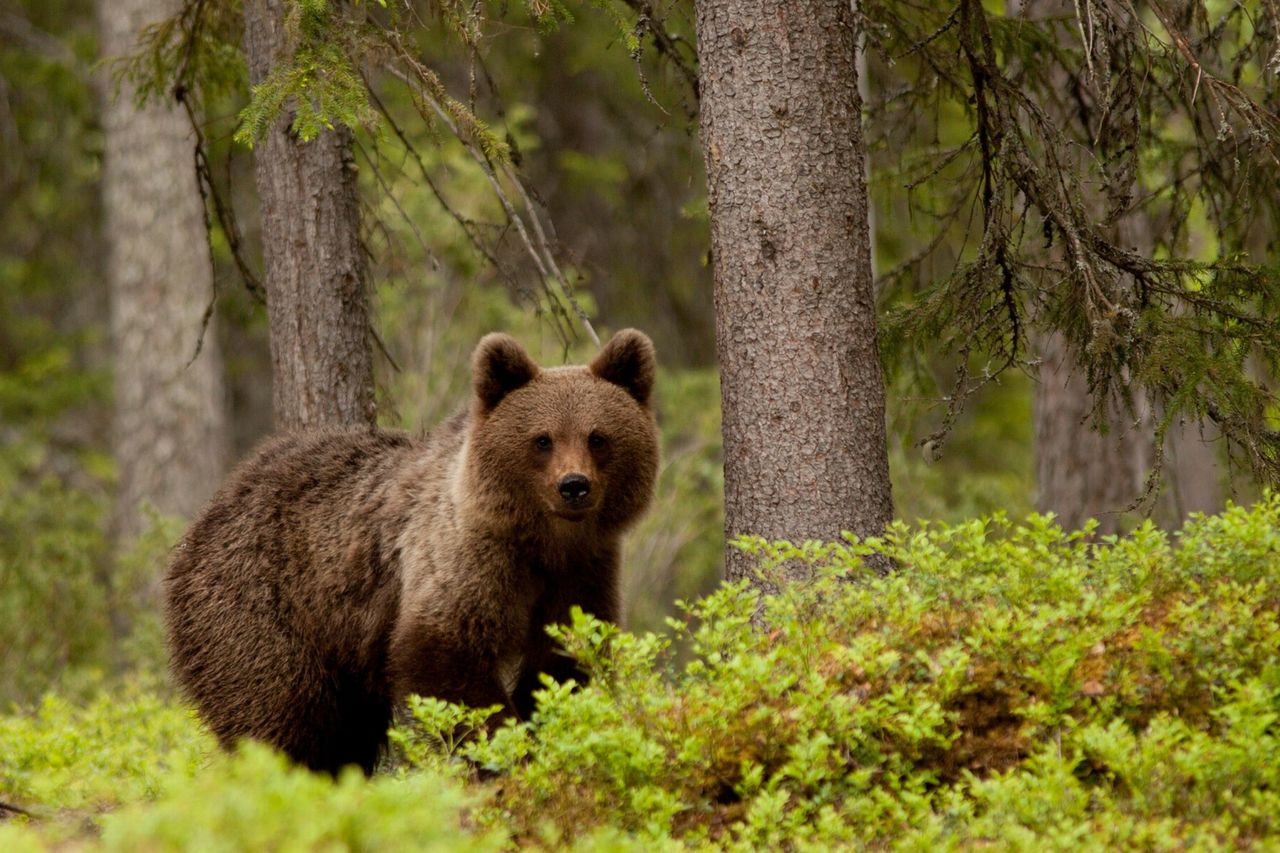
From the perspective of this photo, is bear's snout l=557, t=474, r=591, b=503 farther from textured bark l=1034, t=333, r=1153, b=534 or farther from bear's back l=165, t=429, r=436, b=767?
textured bark l=1034, t=333, r=1153, b=534

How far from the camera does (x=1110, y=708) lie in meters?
5.02

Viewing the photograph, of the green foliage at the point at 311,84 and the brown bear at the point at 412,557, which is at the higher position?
→ the green foliage at the point at 311,84

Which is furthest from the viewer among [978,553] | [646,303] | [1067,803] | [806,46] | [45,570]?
[646,303]

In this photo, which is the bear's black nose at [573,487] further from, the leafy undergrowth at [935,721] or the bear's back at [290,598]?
the bear's back at [290,598]

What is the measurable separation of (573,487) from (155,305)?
11266 millimetres

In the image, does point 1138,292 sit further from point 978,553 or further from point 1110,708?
point 1110,708

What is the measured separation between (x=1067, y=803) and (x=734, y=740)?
4.10 feet

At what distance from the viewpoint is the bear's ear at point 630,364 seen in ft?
23.1

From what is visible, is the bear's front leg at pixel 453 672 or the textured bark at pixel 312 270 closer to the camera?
the bear's front leg at pixel 453 672

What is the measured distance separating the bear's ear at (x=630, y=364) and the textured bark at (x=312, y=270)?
6.12 ft

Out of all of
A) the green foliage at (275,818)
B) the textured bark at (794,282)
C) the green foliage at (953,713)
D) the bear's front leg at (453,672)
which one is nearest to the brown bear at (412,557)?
the bear's front leg at (453,672)

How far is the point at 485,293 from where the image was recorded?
14.9 metres

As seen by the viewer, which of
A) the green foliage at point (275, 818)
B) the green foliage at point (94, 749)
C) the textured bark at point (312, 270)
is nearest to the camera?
the green foliage at point (275, 818)

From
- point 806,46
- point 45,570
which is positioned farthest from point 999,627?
point 45,570
